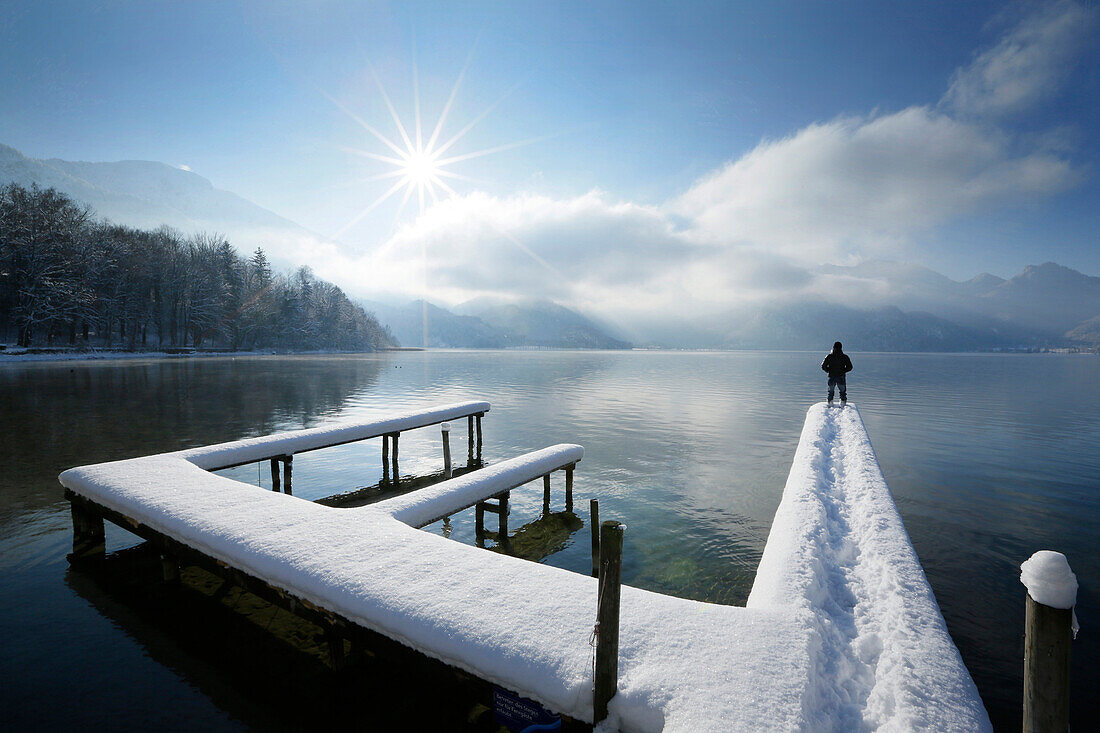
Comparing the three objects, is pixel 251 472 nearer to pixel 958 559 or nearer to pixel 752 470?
pixel 752 470

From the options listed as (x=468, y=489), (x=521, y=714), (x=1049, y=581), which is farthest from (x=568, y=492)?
(x=1049, y=581)

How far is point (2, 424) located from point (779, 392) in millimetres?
51688

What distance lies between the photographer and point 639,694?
12.5 ft

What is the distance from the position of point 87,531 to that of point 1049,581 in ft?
45.5

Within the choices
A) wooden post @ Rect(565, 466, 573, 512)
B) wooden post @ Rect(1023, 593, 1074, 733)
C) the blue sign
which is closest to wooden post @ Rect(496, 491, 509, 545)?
wooden post @ Rect(565, 466, 573, 512)

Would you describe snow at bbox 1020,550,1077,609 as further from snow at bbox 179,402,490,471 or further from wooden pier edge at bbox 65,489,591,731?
snow at bbox 179,402,490,471

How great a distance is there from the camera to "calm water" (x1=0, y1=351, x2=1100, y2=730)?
6219 millimetres

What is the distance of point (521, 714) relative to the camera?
4250 millimetres

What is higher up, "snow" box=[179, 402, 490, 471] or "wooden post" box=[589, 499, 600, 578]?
"snow" box=[179, 402, 490, 471]

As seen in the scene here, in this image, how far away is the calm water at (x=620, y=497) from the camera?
622 cm

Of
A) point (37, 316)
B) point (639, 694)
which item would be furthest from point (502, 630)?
point (37, 316)

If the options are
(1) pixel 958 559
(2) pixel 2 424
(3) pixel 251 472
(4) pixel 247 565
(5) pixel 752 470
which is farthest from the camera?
(2) pixel 2 424

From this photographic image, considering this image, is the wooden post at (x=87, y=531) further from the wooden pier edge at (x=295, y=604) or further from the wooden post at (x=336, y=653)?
the wooden post at (x=336, y=653)

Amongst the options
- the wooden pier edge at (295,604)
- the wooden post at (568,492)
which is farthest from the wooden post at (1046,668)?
the wooden post at (568,492)
